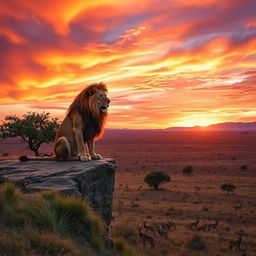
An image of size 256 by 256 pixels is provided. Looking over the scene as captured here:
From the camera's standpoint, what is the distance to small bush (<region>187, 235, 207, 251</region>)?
21344 millimetres

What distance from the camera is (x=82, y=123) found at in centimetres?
953

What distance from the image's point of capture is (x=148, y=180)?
151 ft

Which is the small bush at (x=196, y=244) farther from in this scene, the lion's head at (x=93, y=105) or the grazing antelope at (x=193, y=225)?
the lion's head at (x=93, y=105)

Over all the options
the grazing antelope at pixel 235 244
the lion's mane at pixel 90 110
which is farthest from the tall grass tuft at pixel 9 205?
the grazing antelope at pixel 235 244

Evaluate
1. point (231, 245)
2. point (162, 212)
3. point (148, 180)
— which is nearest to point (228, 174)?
point (148, 180)

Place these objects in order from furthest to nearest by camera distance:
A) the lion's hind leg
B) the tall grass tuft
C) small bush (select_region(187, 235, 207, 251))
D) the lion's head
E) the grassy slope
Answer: small bush (select_region(187, 235, 207, 251)) < the lion's head < the lion's hind leg < the tall grass tuft < the grassy slope

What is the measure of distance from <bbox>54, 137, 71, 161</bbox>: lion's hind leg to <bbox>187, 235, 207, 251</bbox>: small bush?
14.5 metres

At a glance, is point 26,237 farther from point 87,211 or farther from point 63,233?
point 87,211

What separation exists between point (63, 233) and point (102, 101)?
411 cm

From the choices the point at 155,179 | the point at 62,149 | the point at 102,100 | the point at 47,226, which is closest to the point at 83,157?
the point at 62,149

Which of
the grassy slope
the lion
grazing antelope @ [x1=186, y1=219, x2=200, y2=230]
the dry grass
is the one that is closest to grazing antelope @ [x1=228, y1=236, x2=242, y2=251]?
the dry grass

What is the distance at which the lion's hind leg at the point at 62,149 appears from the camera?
9.35 meters

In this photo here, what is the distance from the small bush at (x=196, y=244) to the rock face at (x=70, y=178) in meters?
12.7

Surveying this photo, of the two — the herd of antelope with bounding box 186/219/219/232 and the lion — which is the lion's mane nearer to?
the lion
